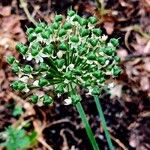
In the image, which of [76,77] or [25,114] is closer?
[76,77]

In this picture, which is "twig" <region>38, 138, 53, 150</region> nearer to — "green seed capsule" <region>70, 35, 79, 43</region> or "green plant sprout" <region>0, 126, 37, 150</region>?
"green plant sprout" <region>0, 126, 37, 150</region>

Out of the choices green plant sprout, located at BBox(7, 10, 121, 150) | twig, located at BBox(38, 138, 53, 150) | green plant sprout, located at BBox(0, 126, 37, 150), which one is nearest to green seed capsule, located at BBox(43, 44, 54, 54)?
green plant sprout, located at BBox(7, 10, 121, 150)

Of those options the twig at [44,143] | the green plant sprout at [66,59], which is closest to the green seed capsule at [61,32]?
the green plant sprout at [66,59]

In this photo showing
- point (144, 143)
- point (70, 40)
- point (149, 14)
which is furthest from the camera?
point (149, 14)

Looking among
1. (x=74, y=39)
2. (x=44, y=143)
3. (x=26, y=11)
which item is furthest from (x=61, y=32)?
(x=26, y=11)

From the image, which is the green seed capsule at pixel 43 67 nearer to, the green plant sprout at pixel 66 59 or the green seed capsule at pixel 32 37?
the green plant sprout at pixel 66 59

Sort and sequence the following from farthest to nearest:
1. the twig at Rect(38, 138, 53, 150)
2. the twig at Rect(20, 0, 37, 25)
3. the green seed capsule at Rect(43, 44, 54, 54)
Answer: the twig at Rect(20, 0, 37, 25)
the twig at Rect(38, 138, 53, 150)
the green seed capsule at Rect(43, 44, 54, 54)

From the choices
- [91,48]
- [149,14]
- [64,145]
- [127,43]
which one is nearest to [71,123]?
[64,145]

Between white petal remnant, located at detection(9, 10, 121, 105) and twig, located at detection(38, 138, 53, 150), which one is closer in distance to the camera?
white petal remnant, located at detection(9, 10, 121, 105)

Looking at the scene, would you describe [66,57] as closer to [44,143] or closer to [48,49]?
[48,49]

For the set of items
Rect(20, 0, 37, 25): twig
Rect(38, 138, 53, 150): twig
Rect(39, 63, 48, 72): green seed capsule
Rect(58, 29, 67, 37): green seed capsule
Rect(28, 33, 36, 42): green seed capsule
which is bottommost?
Rect(38, 138, 53, 150): twig

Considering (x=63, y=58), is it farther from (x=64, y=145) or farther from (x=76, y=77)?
(x=64, y=145)
